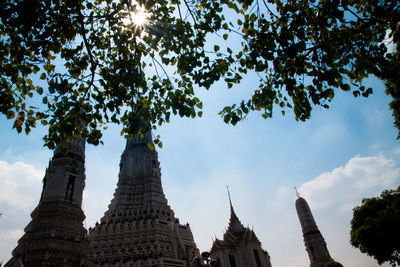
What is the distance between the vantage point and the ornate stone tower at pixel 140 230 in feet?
103

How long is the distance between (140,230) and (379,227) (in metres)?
24.8

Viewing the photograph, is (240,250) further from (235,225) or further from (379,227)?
(379,227)

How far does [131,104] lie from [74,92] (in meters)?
1.71

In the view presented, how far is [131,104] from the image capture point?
29.1ft

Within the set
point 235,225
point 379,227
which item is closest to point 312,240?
point 235,225

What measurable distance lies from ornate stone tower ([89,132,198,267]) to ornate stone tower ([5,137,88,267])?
2.72 metres

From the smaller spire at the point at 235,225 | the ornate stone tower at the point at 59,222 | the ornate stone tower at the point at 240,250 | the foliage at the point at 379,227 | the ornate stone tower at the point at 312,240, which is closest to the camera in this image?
the foliage at the point at 379,227

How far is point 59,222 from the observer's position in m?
30.1

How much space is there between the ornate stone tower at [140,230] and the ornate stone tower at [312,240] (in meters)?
20.4

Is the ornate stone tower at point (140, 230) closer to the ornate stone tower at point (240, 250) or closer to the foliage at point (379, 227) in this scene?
the ornate stone tower at point (240, 250)

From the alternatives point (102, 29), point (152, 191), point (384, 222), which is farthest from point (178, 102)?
point (152, 191)

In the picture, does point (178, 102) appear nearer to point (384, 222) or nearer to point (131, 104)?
point (131, 104)

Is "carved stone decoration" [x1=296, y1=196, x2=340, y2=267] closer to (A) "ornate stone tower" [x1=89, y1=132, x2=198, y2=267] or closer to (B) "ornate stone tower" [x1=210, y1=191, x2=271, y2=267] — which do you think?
(B) "ornate stone tower" [x1=210, y1=191, x2=271, y2=267]

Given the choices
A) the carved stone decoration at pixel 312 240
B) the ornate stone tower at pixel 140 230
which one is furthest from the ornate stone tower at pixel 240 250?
the carved stone decoration at pixel 312 240
